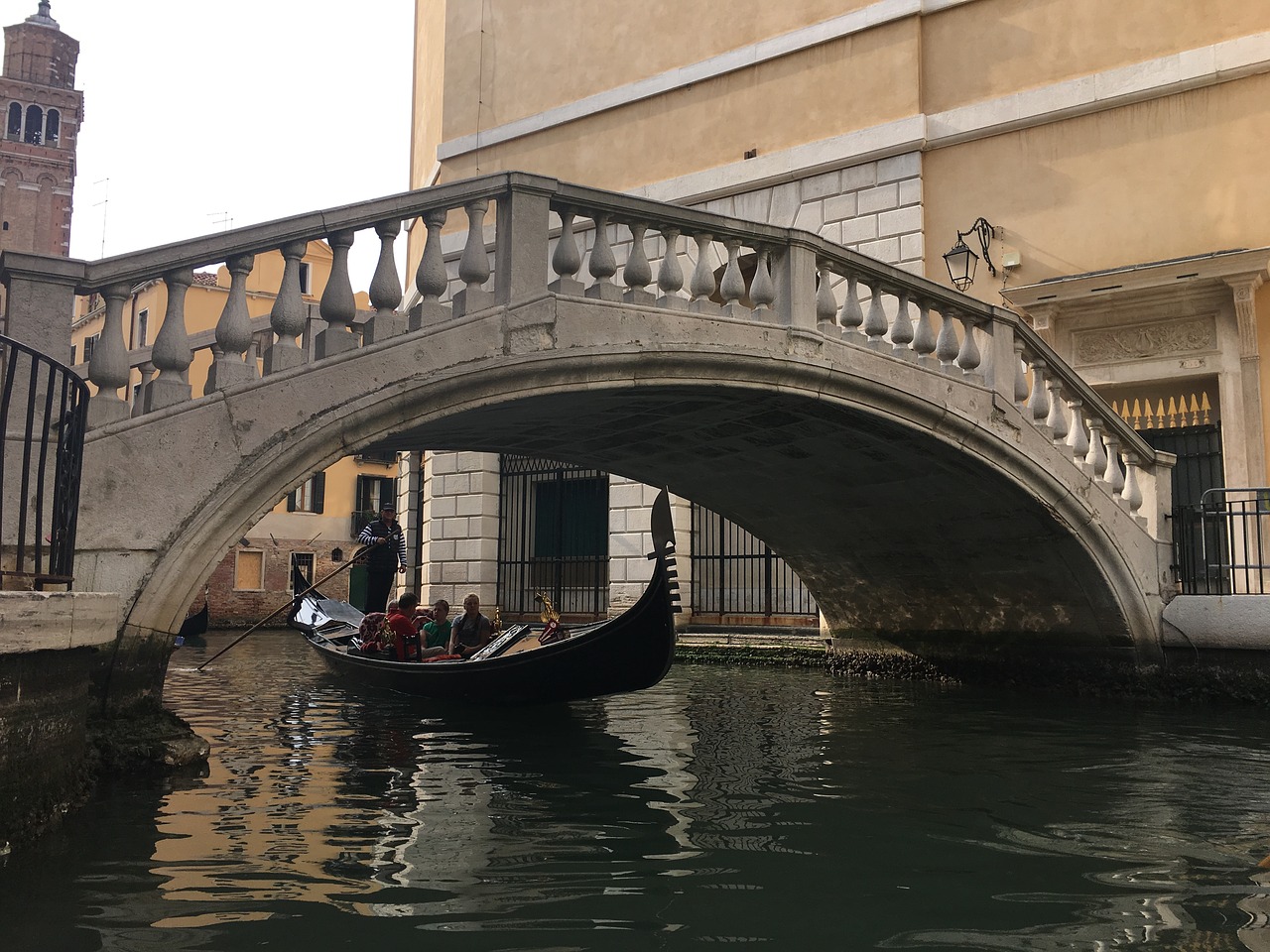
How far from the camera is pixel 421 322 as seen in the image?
175 inches

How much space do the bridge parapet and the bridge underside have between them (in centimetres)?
45

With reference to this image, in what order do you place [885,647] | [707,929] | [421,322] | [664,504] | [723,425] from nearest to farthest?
[707,929] → [421,322] → [664,504] → [723,425] → [885,647]

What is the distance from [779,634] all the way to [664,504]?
5173 millimetres

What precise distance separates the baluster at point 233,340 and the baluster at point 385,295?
436 millimetres

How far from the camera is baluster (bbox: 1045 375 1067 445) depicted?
675 centimetres

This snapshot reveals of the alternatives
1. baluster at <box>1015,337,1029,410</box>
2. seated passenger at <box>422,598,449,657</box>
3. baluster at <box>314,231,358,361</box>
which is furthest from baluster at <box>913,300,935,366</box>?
seated passenger at <box>422,598,449,657</box>

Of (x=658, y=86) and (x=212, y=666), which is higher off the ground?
(x=658, y=86)

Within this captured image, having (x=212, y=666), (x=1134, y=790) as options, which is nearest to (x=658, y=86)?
(x=212, y=666)

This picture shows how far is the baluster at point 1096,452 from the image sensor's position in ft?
22.6

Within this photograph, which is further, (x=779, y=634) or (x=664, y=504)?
(x=779, y=634)

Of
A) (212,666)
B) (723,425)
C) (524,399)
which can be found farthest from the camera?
(212,666)

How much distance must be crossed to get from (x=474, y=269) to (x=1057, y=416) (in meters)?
3.80

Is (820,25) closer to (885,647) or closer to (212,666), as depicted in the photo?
(885,647)

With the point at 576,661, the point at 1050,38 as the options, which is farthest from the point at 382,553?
the point at 1050,38
